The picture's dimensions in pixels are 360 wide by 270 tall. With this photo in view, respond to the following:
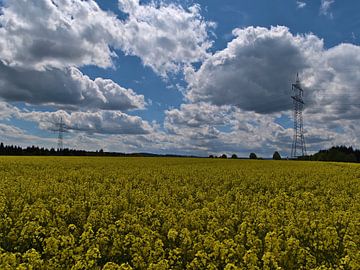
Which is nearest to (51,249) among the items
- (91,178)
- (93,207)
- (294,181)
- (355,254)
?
(93,207)

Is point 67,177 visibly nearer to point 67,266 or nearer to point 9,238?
point 9,238

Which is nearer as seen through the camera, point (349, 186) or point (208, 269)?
point (208, 269)

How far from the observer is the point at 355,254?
31.3 feet

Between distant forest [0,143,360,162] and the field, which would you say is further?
distant forest [0,143,360,162]

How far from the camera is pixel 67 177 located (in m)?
27.1

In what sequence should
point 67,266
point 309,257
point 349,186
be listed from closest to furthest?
1. point 67,266
2. point 309,257
3. point 349,186

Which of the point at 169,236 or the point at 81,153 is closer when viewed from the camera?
the point at 169,236

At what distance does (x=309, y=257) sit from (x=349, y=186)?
19119mm

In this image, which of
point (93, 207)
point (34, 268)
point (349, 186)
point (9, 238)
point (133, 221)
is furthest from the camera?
point (349, 186)

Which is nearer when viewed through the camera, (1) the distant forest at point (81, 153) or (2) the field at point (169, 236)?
(2) the field at point (169, 236)

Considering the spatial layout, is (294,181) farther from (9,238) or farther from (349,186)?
(9,238)

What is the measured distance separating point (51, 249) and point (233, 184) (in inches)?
738

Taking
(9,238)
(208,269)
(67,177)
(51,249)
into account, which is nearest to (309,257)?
(208,269)

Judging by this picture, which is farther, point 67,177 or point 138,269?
point 67,177
